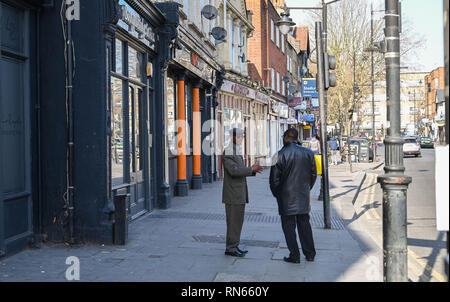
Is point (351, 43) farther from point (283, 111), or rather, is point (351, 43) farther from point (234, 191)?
point (234, 191)

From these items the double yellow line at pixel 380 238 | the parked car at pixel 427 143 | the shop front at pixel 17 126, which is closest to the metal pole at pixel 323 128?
the double yellow line at pixel 380 238

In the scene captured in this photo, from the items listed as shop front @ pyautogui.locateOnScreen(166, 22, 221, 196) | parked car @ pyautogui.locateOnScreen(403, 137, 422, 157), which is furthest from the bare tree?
shop front @ pyautogui.locateOnScreen(166, 22, 221, 196)

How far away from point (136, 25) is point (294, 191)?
484 cm

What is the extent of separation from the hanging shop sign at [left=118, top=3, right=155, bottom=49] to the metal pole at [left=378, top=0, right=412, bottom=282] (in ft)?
16.1

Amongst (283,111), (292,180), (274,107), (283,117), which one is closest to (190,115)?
(292,180)

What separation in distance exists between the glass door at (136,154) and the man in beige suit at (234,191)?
3403 mm

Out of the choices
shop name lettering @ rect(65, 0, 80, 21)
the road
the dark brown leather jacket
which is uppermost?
shop name lettering @ rect(65, 0, 80, 21)

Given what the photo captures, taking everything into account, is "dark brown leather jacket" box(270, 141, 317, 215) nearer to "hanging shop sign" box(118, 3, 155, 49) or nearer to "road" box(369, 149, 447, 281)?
"road" box(369, 149, 447, 281)

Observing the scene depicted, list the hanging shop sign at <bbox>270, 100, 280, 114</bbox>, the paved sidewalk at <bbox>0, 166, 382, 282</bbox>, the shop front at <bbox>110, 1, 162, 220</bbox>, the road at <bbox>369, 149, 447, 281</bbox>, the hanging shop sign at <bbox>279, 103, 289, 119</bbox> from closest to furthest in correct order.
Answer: the paved sidewalk at <bbox>0, 166, 382, 282</bbox> → the road at <bbox>369, 149, 447, 281</bbox> → the shop front at <bbox>110, 1, 162, 220</bbox> → the hanging shop sign at <bbox>270, 100, 280, 114</bbox> → the hanging shop sign at <bbox>279, 103, 289, 119</bbox>

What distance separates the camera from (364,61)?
45.8 meters

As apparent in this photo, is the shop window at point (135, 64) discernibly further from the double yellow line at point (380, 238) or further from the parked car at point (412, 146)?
the parked car at point (412, 146)

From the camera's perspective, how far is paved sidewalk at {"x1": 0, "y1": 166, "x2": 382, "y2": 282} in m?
5.94

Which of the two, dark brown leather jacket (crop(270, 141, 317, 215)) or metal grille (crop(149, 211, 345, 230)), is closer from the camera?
dark brown leather jacket (crop(270, 141, 317, 215))

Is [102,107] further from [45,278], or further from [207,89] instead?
[207,89]
